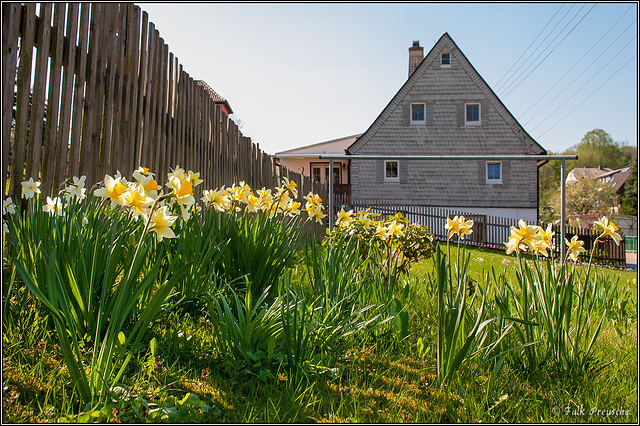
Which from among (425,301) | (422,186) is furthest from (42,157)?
(422,186)

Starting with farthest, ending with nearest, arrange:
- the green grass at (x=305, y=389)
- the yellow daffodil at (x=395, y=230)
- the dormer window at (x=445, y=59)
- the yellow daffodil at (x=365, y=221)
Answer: the dormer window at (x=445, y=59) < the yellow daffodil at (x=365, y=221) < the yellow daffodil at (x=395, y=230) < the green grass at (x=305, y=389)

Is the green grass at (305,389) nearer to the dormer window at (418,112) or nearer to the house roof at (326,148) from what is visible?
the dormer window at (418,112)

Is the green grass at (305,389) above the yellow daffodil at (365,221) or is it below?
below

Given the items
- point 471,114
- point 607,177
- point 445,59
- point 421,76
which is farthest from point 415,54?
point 607,177

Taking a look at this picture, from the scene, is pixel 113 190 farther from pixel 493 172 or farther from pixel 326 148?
pixel 326 148

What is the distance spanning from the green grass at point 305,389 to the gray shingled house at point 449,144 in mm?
15039

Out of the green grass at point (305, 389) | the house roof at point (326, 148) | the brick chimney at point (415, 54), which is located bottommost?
the green grass at point (305, 389)

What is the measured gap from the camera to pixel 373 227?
3.00m

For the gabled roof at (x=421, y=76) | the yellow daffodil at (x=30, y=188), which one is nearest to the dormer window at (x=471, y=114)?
the gabled roof at (x=421, y=76)

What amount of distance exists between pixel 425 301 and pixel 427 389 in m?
1.20

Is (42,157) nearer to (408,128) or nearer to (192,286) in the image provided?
(192,286)

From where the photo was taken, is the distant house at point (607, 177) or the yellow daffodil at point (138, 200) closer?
the yellow daffodil at point (138, 200)

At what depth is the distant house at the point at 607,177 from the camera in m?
26.1

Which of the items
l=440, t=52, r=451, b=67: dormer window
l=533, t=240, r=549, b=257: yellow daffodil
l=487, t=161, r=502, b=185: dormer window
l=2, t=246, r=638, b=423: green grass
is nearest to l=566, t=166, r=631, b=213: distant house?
l=487, t=161, r=502, b=185: dormer window
